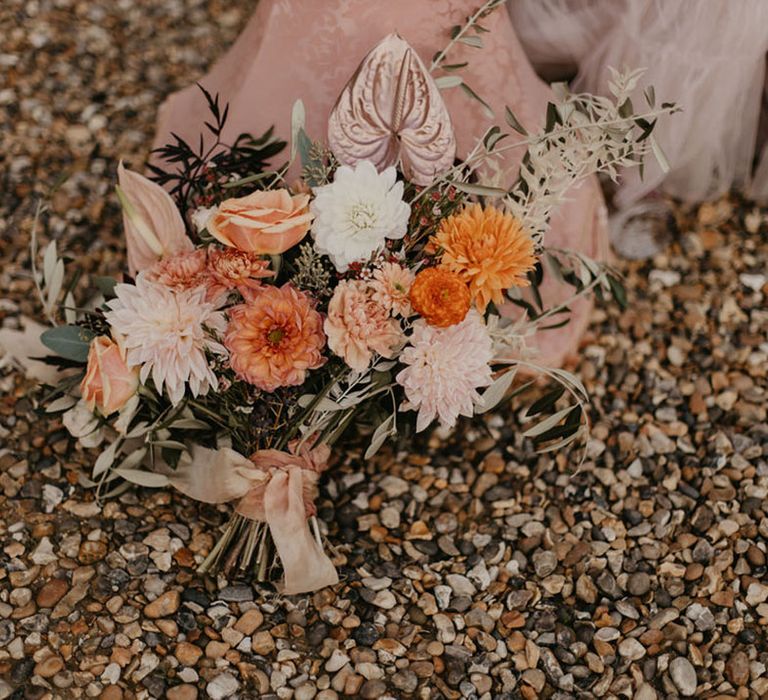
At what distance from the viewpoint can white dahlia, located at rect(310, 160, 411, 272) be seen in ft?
4.47

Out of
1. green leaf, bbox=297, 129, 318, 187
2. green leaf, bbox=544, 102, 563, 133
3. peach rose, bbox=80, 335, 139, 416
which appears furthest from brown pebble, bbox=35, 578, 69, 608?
green leaf, bbox=544, 102, 563, 133

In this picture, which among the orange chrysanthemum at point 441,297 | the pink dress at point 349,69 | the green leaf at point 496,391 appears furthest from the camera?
the pink dress at point 349,69

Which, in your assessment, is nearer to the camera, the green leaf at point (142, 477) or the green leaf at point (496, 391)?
the green leaf at point (496, 391)

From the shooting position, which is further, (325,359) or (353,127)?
(353,127)

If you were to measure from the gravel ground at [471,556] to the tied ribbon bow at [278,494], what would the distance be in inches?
3.4

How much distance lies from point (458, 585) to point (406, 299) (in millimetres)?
595

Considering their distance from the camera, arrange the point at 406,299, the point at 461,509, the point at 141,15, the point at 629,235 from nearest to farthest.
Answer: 1. the point at 406,299
2. the point at 461,509
3. the point at 629,235
4. the point at 141,15

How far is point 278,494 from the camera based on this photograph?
5.22 ft

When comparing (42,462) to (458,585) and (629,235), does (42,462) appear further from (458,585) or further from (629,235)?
(629,235)

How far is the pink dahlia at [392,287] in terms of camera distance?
4.47 feet

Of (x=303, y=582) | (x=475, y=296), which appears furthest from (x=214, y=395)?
(x=475, y=296)

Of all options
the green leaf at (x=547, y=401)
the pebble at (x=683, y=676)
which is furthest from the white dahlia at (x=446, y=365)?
the pebble at (x=683, y=676)

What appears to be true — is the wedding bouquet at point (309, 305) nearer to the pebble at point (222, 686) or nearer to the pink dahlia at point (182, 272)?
the pink dahlia at point (182, 272)

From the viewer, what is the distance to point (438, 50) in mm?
1798
